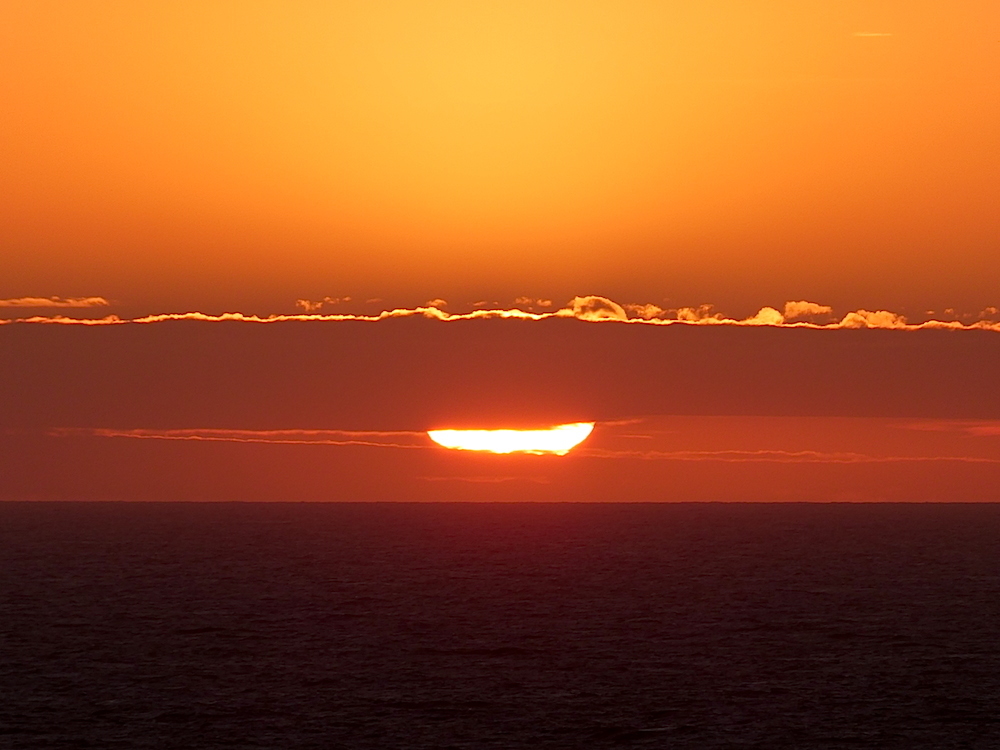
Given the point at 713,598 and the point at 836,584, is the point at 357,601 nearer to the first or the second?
Result: the point at 713,598

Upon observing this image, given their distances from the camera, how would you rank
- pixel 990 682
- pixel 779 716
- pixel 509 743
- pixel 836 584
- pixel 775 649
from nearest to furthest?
pixel 509 743
pixel 779 716
pixel 990 682
pixel 775 649
pixel 836 584

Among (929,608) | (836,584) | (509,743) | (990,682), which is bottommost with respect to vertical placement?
(509,743)

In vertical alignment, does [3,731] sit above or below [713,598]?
below

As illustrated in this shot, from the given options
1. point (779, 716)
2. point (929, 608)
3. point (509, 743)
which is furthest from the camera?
point (929, 608)

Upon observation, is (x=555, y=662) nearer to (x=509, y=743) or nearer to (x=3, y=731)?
(x=509, y=743)

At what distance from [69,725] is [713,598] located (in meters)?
79.5

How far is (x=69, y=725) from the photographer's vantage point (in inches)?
2849

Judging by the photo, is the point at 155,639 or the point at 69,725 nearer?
the point at 69,725

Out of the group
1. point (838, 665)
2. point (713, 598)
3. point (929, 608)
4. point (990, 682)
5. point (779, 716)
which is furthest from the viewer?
point (713, 598)

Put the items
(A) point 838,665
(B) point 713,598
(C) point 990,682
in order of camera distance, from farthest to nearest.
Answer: (B) point 713,598
(A) point 838,665
(C) point 990,682

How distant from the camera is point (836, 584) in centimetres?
15412

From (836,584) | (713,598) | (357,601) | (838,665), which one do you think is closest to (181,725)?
(838,665)

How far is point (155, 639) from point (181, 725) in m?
34.9

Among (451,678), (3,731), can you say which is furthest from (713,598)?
(3,731)
